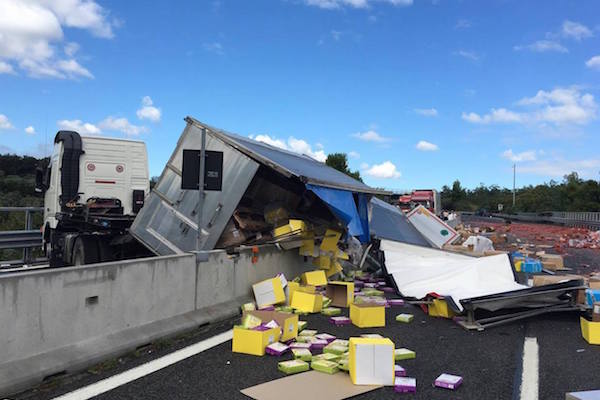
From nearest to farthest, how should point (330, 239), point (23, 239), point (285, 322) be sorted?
1. point (285, 322)
2. point (330, 239)
3. point (23, 239)

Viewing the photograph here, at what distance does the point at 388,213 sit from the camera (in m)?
16.5

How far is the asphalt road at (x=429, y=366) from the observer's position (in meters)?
4.30

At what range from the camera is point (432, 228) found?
56.4 feet

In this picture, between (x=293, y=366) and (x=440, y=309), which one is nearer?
(x=293, y=366)

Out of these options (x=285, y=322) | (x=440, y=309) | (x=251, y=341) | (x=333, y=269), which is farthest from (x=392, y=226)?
(x=251, y=341)

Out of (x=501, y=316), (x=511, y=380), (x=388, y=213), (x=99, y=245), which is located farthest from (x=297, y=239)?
(x=388, y=213)

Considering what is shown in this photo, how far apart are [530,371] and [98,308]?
4.48 m

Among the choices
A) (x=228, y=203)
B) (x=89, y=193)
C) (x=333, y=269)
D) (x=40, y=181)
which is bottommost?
(x=333, y=269)

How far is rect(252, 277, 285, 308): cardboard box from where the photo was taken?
25.9 ft

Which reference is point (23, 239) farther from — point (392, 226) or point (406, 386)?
point (406, 386)

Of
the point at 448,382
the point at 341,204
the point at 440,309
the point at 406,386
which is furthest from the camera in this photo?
the point at 341,204

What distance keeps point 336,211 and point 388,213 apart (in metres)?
7.69

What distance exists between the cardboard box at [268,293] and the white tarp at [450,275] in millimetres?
2652

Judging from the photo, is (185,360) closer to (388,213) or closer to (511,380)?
(511,380)
